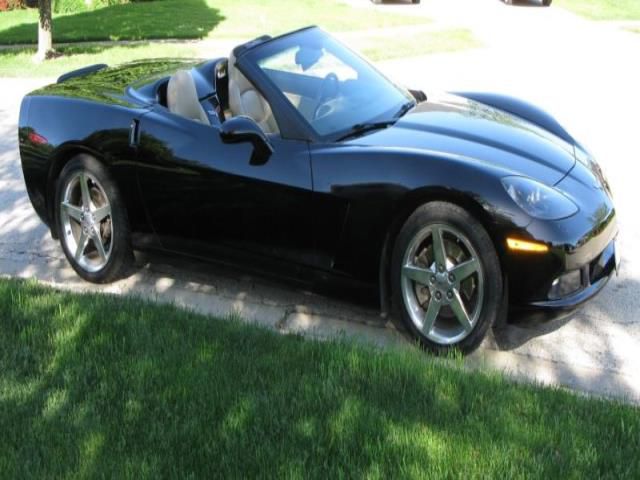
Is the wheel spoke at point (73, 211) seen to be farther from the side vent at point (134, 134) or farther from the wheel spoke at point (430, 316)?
the wheel spoke at point (430, 316)

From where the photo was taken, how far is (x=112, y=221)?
481 centimetres

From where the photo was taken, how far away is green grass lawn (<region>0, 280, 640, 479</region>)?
2.86 meters

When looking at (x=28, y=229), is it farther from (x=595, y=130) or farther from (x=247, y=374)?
(x=595, y=130)

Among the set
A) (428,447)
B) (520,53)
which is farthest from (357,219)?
(520,53)

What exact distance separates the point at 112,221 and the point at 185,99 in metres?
0.86

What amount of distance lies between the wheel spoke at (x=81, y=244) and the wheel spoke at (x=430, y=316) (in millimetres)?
2253

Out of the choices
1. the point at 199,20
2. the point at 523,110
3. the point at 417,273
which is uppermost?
the point at 523,110

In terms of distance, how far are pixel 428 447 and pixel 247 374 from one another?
95cm

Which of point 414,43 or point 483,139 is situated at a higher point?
point 483,139

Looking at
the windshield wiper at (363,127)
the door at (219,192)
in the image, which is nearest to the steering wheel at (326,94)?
the windshield wiper at (363,127)

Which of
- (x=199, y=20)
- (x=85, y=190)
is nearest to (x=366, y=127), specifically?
(x=85, y=190)

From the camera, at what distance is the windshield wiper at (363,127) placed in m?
4.32

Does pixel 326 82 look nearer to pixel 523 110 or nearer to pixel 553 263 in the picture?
pixel 523 110

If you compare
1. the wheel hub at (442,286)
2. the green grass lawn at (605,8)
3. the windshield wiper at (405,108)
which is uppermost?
the windshield wiper at (405,108)
